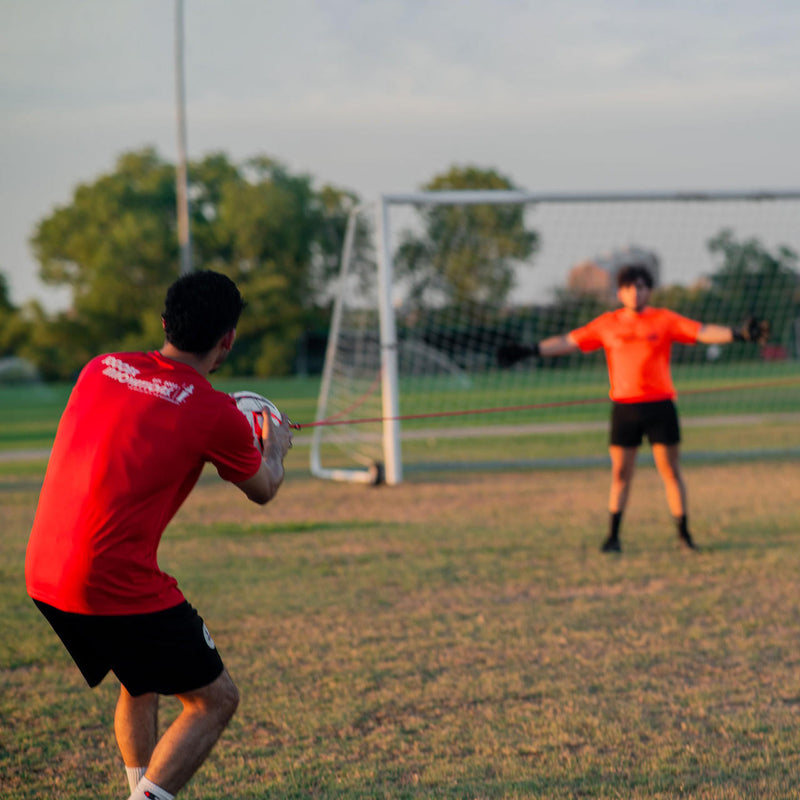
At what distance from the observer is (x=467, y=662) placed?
17.1 ft

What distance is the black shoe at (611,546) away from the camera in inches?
311

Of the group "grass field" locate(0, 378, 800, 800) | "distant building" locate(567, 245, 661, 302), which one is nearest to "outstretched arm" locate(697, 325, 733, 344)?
"grass field" locate(0, 378, 800, 800)

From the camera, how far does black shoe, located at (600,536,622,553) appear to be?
7.89 metres

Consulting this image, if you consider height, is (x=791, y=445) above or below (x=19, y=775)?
below

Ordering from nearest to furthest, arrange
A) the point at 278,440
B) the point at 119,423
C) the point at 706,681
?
the point at 119,423 → the point at 278,440 → the point at 706,681

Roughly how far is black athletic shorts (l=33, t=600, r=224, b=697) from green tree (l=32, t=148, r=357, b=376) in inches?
2091

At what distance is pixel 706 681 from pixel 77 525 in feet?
10.8

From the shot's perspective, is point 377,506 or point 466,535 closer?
point 466,535

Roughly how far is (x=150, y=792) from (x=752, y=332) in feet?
19.1

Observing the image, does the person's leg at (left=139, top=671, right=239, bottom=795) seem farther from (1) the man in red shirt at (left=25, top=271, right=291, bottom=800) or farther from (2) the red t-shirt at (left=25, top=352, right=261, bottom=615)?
(2) the red t-shirt at (left=25, top=352, right=261, bottom=615)

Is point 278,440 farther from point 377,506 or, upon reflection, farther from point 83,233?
point 83,233

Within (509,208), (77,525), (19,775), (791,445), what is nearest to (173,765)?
(77,525)

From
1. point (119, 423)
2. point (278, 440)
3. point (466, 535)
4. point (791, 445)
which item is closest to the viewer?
point (119, 423)

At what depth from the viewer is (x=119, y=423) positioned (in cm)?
277
